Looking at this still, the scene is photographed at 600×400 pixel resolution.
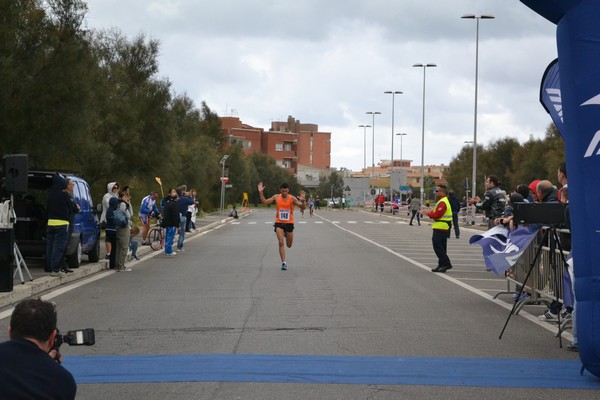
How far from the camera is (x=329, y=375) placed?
7.98m

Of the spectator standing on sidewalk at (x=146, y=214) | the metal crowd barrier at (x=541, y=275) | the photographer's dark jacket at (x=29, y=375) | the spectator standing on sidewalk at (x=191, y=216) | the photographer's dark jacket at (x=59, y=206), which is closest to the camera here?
the photographer's dark jacket at (x=29, y=375)

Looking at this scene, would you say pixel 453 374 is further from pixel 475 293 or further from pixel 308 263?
pixel 308 263

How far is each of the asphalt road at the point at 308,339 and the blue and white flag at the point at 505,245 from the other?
70 centimetres

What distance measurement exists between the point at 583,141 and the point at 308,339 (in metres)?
3.80

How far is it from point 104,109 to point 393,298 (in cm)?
1780

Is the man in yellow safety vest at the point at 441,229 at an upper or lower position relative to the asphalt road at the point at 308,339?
upper

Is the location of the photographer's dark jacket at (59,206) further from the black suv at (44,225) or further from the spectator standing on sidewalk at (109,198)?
the spectator standing on sidewalk at (109,198)

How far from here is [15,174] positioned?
14.0m

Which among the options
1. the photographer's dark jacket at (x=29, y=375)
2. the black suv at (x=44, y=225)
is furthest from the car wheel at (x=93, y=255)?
the photographer's dark jacket at (x=29, y=375)

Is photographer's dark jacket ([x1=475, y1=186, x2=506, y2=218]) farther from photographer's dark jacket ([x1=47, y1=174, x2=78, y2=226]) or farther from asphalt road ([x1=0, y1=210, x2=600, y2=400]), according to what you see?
photographer's dark jacket ([x1=47, y1=174, x2=78, y2=226])

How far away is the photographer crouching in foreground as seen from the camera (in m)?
3.90

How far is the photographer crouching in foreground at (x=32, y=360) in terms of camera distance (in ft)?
12.8

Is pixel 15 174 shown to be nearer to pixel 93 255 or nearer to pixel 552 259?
pixel 93 255

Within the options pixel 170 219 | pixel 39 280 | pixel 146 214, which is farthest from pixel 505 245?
pixel 146 214
